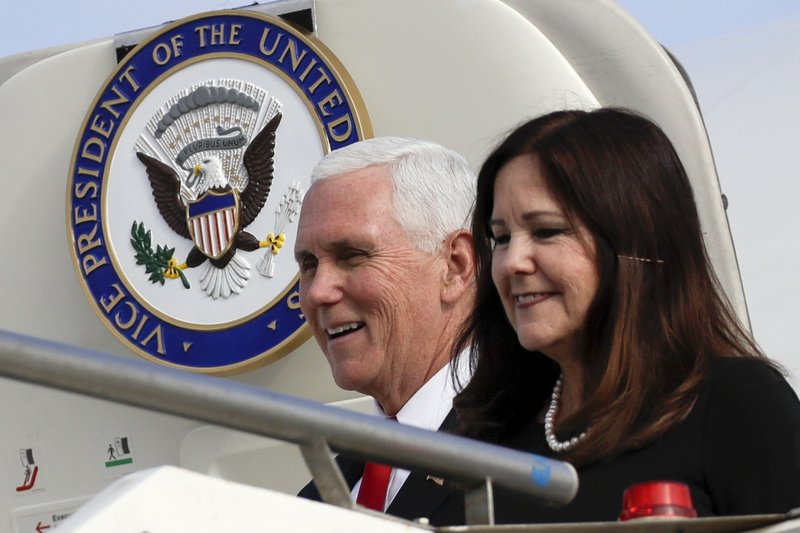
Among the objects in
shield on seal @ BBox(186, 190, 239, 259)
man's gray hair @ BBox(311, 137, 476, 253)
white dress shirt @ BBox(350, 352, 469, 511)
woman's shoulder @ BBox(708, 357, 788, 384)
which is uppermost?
shield on seal @ BBox(186, 190, 239, 259)

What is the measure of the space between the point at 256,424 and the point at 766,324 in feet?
8.42

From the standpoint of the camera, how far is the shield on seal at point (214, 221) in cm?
290

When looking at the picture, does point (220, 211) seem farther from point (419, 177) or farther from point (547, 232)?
point (547, 232)

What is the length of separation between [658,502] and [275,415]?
295 mm

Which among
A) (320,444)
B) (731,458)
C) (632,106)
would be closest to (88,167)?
(632,106)

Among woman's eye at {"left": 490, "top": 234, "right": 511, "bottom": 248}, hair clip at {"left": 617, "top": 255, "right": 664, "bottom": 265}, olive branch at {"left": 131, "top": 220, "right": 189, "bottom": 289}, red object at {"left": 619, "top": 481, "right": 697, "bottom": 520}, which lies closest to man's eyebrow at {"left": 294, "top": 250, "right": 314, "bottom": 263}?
olive branch at {"left": 131, "top": 220, "right": 189, "bottom": 289}

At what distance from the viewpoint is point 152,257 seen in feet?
9.78

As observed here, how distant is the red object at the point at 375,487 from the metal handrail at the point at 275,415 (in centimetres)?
119

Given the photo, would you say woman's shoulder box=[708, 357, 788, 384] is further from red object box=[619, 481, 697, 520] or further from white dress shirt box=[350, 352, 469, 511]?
white dress shirt box=[350, 352, 469, 511]

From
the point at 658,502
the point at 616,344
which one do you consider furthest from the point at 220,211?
the point at 658,502

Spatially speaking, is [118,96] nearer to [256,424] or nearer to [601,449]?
[601,449]

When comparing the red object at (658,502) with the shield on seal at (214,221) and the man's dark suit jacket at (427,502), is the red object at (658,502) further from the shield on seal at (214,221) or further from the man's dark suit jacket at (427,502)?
the shield on seal at (214,221)

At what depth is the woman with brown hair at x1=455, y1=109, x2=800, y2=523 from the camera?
1529 mm

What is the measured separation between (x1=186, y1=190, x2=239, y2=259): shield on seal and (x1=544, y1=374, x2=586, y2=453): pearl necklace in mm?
1200
